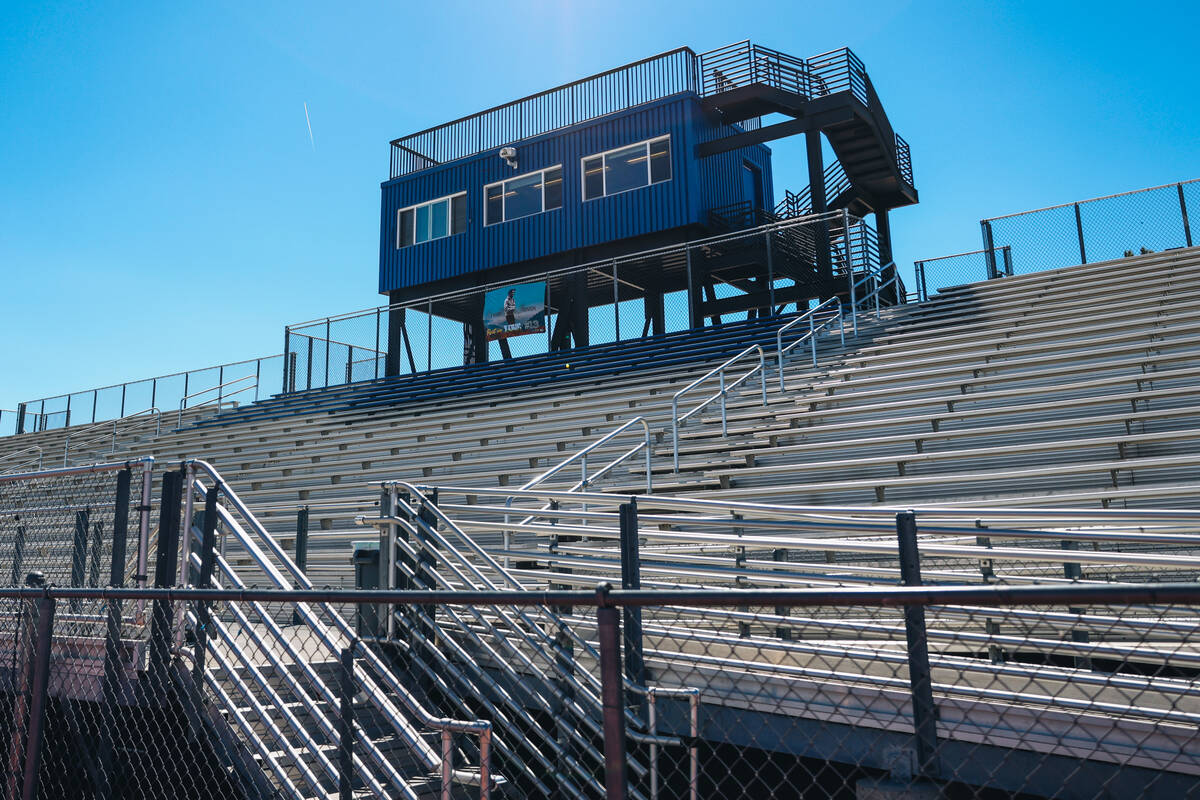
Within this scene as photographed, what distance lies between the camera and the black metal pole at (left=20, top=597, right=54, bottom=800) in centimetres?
360

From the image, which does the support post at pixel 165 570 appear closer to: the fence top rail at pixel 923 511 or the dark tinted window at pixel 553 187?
the fence top rail at pixel 923 511

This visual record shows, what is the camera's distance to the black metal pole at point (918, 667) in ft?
11.7

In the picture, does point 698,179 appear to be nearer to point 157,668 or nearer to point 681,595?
point 157,668

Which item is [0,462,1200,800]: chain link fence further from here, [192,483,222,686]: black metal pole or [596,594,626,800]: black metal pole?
[596,594,626,800]: black metal pole

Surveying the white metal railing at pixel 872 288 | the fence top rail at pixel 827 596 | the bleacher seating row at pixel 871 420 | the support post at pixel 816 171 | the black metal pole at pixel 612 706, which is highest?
the support post at pixel 816 171

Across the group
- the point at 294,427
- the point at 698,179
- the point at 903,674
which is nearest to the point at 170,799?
the point at 903,674

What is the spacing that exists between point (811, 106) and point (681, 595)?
19.1 metres

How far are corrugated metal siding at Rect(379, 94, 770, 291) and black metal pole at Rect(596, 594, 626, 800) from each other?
18212 mm

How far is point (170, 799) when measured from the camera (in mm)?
5133

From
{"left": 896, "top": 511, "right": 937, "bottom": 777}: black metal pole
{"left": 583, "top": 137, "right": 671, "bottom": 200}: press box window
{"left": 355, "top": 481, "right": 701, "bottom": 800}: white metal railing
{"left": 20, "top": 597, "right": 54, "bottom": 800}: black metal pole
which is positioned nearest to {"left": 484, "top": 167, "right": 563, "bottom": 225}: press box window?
{"left": 583, "top": 137, "right": 671, "bottom": 200}: press box window

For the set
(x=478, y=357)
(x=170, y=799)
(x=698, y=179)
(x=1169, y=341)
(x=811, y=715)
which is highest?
(x=698, y=179)

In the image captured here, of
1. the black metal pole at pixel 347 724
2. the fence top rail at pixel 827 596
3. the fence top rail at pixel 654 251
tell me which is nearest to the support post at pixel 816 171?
the fence top rail at pixel 654 251

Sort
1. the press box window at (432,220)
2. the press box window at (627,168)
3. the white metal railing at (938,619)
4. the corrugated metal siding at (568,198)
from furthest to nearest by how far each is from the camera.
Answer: the press box window at (432,220) → the press box window at (627,168) → the corrugated metal siding at (568,198) → the white metal railing at (938,619)

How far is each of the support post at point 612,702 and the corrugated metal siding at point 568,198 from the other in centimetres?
1821
